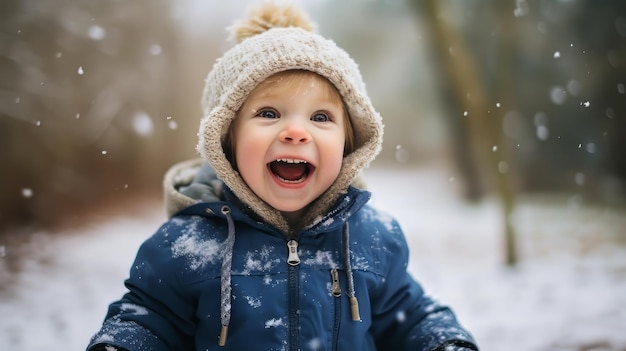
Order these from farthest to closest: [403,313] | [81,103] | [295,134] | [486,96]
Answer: [486,96]
[81,103]
[403,313]
[295,134]

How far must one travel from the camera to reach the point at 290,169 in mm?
1116

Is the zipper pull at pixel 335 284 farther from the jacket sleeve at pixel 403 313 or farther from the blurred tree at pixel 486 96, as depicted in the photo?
the blurred tree at pixel 486 96

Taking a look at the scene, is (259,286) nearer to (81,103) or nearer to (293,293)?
(293,293)

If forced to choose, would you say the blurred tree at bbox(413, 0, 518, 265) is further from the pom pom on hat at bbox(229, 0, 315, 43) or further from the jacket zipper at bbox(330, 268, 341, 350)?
the jacket zipper at bbox(330, 268, 341, 350)

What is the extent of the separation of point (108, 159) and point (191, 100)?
54 cm

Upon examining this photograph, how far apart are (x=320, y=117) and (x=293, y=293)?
375mm

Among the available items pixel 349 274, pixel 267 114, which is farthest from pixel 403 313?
pixel 267 114

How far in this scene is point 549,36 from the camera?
3.07 metres

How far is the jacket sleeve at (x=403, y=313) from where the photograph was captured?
1.17 m

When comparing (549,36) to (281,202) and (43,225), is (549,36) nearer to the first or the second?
(281,202)

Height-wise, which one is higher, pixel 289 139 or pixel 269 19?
pixel 269 19

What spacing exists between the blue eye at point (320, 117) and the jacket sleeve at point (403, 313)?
1.04 ft

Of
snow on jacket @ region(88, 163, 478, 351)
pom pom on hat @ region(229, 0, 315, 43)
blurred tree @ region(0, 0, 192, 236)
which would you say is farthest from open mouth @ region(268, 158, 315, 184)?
blurred tree @ region(0, 0, 192, 236)

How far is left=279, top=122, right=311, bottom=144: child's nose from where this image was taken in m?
1.02
